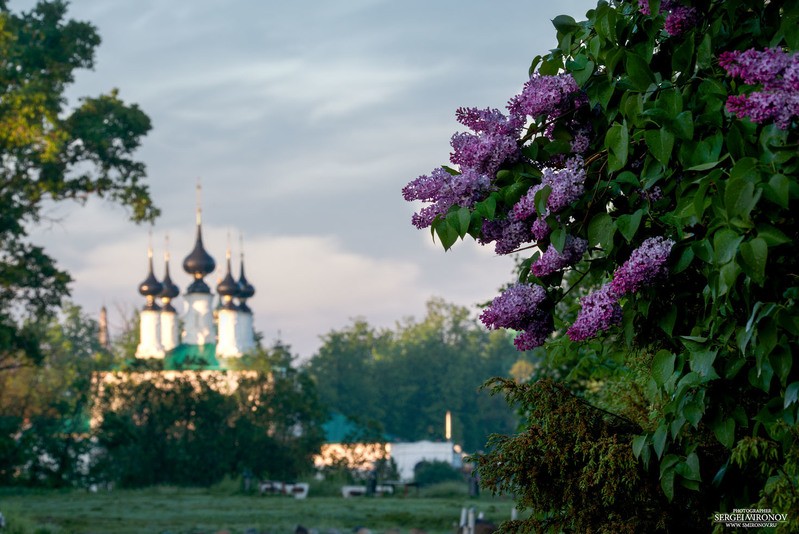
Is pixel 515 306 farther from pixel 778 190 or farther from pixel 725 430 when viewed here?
pixel 778 190

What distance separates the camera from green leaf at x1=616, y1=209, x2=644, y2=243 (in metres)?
5.25

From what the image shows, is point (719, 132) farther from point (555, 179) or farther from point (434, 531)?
point (434, 531)

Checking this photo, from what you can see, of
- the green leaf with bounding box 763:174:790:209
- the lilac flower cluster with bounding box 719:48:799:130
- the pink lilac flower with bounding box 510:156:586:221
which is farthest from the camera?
the pink lilac flower with bounding box 510:156:586:221

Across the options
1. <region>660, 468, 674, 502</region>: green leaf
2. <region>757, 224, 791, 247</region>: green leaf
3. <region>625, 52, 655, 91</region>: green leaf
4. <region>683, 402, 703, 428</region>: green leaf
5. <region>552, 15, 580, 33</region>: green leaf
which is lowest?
<region>660, 468, 674, 502</region>: green leaf

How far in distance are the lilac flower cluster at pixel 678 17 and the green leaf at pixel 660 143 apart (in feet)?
2.04

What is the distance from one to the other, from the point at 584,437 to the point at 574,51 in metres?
1.72

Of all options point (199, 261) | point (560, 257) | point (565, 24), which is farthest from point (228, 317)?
point (560, 257)

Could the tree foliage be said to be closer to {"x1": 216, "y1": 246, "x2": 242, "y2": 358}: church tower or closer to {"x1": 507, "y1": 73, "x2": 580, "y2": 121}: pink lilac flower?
{"x1": 216, "y1": 246, "x2": 242, "y2": 358}: church tower

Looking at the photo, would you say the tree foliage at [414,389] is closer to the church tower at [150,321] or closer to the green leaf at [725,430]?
the church tower at [150,321]

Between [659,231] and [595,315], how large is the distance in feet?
1.52

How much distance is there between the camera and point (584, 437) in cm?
613

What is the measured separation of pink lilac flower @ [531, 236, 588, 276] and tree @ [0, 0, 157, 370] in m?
27.5

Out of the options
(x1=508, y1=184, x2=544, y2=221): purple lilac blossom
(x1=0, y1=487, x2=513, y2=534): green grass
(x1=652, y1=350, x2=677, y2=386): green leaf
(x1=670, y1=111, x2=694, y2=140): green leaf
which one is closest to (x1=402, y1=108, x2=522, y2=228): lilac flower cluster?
(x1=508, y1=184, x2=544, y2=221): purple lilac blossom

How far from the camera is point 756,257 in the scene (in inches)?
180
